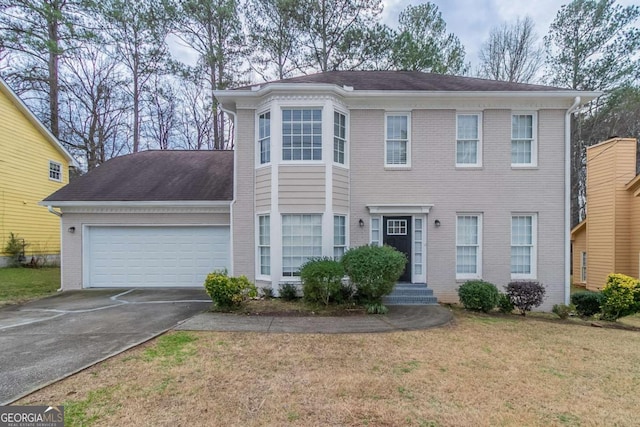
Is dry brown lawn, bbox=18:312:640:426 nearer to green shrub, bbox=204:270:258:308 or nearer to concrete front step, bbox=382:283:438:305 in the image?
green shrub, bbox=204:270:258:308

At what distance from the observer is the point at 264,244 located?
9.42 meters

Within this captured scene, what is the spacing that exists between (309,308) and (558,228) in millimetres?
7728

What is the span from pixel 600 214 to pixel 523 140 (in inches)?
334

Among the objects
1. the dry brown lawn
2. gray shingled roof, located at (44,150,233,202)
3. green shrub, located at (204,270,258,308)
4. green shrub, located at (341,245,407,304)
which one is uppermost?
gray shingled roof, located at (44,150,233,202)

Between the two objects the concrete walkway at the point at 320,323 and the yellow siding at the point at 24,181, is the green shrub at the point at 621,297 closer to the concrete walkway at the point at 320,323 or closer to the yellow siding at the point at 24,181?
the concrete walkway at the point at 320,323

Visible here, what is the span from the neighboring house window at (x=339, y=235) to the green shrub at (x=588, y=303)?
6.76 m

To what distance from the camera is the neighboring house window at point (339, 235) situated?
368 inches

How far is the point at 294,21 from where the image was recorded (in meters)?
18.4

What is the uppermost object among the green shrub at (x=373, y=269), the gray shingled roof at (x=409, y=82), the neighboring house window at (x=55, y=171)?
the gray shingled roof at (x=409, y=82)

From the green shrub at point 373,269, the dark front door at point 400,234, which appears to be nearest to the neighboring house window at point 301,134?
the dark front door at point 400,234

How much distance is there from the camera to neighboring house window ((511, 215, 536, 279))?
9805 mm

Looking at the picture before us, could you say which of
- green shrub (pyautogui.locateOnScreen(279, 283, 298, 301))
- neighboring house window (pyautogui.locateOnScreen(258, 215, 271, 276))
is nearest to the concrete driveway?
neighboring house window (pyautogui.locateOnScreen(258, 215, 271, 276))

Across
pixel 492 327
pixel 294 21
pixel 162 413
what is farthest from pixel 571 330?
pixel 294 21

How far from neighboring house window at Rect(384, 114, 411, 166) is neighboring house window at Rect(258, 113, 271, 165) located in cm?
346
